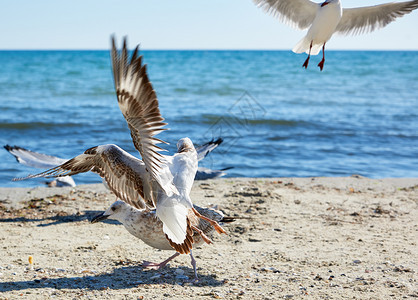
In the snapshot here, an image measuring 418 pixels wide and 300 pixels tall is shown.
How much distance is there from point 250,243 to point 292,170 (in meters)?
4.75

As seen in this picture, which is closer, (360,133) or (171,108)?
(360,133)

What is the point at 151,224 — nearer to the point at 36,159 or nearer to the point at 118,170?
the point at 118,170

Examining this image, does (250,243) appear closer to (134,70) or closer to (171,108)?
(134,70)

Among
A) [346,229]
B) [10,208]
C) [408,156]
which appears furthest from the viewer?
[408,156]

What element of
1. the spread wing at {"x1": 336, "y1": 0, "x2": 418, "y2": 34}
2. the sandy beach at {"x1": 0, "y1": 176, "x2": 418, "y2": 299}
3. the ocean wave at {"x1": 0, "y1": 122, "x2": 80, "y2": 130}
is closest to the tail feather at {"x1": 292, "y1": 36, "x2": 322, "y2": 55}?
the spread wing at {"x1": 336, "y1": 0, "x2": 418, "y2": 34}

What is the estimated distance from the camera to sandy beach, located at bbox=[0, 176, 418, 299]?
4.17 m

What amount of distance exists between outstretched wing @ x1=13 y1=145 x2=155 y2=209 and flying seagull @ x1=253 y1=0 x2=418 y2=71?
227 cm

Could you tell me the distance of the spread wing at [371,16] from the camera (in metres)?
5.50

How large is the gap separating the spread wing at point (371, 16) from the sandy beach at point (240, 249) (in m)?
2.31

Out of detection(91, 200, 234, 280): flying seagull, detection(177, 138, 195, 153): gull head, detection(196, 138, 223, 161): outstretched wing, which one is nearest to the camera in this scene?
detection(91, 200, 234, 280): flying seagull

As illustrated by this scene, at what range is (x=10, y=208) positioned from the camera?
667 cm

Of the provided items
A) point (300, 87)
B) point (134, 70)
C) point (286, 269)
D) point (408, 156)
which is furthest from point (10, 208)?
point (300, 87)

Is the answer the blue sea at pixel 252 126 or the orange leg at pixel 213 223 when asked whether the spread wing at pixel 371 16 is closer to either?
the orange leg at pixel 213 223

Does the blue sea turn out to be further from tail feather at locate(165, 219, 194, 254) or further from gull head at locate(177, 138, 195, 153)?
tail feather at locate(165, 219, 194, 254)
